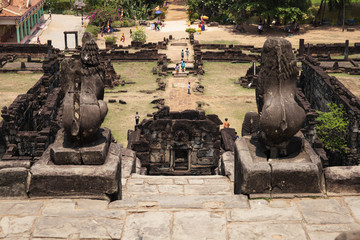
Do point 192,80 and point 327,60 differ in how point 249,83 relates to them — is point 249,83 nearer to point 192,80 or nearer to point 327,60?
point 192,80

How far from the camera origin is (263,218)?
8188mm

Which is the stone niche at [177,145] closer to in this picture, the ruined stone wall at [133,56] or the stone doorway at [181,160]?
the stone doorway at [181,160]

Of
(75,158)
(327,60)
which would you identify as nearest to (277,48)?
(75,158)

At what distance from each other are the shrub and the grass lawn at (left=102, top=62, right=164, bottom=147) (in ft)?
29.0

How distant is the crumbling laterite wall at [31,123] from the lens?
19.4 meters

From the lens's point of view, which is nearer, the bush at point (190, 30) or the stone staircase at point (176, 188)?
the stone staircase at point (176, 188)

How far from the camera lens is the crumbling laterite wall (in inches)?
762

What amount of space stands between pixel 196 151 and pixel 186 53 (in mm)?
24506

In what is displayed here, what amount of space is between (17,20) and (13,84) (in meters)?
15.4

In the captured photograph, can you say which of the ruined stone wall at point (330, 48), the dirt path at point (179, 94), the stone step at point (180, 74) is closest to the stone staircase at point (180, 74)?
the stone step at point (180, 74)

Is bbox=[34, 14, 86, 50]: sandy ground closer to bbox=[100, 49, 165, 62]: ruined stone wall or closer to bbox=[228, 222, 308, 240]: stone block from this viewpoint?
bbox=[100, 49, 165, 62]: ruined stone wall

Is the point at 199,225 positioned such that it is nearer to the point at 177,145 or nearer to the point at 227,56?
the point at 177,145

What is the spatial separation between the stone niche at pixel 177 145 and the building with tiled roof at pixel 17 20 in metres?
30.7

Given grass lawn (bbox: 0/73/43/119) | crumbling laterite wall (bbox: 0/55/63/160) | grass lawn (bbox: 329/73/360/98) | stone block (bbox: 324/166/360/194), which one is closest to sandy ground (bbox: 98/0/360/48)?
grass lawn (bbox: 0/73/43/119)
